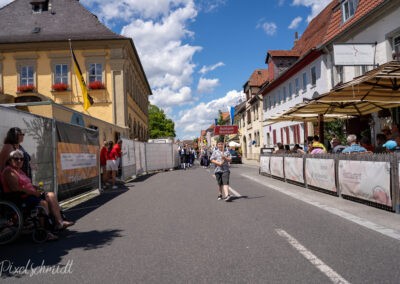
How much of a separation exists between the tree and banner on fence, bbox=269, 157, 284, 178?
7987 centimetres

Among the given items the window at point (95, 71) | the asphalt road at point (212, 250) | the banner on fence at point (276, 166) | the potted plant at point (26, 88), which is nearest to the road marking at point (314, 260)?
the asphalt road at point (212, 250)

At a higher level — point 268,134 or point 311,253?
point 268,134

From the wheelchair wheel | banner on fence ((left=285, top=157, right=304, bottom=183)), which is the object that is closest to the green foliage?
banner on fence ((left=285, top=157, right=304, bottom=183))

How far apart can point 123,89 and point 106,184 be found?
16.5 meters

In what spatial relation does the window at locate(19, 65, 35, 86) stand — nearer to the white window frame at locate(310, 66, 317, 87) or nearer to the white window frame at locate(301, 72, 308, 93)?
the white window frame at locate(301, 72, 308, 93)

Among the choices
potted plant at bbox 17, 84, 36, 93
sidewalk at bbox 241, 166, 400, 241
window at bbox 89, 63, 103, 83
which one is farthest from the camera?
Answer: window at bbox 89, 63, 103, 83

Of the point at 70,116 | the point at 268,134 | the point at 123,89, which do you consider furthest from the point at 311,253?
the point at 268,134

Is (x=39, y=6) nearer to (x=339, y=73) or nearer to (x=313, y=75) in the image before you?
(x=313, y=75)

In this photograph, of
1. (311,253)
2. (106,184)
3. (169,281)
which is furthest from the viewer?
(106,184)

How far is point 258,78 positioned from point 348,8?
31896 mm

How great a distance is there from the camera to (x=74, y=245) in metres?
5.87

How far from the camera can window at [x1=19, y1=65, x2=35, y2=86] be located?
31.6m

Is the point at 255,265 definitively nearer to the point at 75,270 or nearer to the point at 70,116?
the point at 75,270

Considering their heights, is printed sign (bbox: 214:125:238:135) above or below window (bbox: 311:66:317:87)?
below
